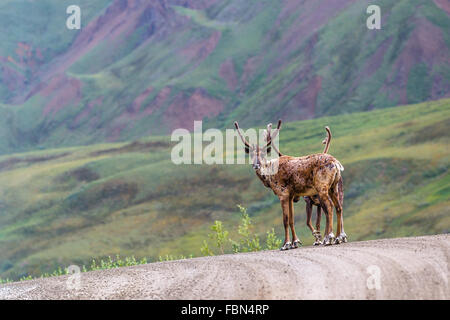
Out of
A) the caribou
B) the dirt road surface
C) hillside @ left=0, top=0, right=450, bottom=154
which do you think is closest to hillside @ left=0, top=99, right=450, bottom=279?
hillside @ left=0, top=0, right=450, bottom=154

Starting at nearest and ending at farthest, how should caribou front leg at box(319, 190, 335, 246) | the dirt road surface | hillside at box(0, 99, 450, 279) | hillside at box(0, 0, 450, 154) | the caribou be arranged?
1. the dirt road surface
2. caribou front leg at box(319, 190, 335, 246)
3. the caribou
4. hillside at box(0, 99, 450, 279)
5. hillside at box(0, 0, 450, 154)

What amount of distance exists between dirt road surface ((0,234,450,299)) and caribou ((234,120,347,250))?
0.99 metres

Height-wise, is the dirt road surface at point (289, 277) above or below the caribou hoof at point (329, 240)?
below

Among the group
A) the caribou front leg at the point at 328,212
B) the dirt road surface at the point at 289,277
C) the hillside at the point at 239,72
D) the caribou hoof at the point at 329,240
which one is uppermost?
the hillside at the point at 239,72

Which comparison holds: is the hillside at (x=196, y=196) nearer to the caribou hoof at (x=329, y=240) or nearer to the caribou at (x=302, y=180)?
the caribou at (x=302, y=180)

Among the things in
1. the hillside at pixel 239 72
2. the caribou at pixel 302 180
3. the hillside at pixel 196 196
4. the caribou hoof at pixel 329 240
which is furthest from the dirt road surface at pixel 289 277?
the hillside at pixel 239 72

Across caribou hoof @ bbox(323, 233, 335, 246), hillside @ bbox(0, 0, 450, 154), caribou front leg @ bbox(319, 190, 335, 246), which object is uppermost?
hillside @ bbox(0, 0, 450, 154)

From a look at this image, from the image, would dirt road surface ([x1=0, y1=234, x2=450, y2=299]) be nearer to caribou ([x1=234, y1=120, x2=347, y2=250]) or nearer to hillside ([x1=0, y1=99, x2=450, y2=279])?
caribou ([x1=234, y1=120, x2=347, y2=250])

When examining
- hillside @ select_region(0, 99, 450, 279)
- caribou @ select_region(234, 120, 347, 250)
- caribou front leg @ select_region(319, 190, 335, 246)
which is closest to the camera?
caribou front leg @ select_region(319, 190, 335, 246)

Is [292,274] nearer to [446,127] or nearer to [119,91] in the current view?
[446,127]

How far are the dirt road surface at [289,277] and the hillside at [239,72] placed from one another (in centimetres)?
11063

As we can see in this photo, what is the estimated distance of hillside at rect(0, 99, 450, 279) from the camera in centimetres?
6562

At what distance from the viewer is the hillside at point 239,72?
130125 mm

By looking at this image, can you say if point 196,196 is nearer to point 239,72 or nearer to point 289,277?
point 289,277
